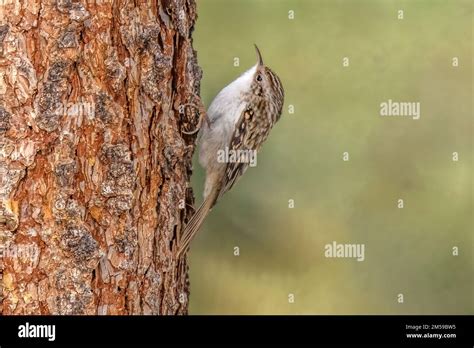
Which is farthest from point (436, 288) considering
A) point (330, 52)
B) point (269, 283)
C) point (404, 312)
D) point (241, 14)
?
point (241, 14)

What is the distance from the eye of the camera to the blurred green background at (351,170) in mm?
5254

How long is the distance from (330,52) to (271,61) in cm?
38

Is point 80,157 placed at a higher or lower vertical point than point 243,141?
lower

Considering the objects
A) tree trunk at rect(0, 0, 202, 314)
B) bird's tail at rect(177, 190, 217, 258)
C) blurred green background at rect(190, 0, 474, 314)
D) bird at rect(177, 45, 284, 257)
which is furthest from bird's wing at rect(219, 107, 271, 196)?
tree trunk at rect(0, 0, 202, 314)

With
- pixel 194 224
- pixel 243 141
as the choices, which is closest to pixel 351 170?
pixel 243 141

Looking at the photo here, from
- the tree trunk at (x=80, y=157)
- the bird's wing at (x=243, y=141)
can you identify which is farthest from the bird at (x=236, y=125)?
the tree trunk at (x=80, y=157)

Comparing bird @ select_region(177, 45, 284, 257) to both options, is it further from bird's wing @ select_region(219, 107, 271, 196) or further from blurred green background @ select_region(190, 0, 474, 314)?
blurred green background @ select_region(190, 0, 474, 314)

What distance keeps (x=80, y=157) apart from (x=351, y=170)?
9.98 feet

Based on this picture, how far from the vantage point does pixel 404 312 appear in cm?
515

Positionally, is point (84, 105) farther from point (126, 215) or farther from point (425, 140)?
point (425, 140)

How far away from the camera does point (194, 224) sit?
322 cm

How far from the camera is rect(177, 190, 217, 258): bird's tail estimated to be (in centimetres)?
297

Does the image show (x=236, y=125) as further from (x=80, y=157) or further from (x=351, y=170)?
(x=351, y=170)

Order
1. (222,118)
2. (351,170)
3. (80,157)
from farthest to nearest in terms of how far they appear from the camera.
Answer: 1. (351,170)
2. (222,118)
3. (80,157)
